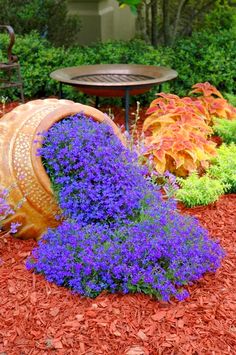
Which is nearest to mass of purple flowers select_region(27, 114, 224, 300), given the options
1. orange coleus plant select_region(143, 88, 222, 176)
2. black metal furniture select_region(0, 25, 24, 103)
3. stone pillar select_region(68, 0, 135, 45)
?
orange coleus plant select_region(143, 88, 222, 176)

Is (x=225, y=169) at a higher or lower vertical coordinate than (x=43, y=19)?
lower

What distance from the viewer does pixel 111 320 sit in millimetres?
2703

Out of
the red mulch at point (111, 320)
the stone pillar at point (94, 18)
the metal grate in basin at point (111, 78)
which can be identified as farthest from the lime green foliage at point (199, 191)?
the stone pillar at point (94, 18)

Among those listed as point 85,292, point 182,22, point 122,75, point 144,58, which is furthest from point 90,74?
point 182,22

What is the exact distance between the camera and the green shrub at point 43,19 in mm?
8422

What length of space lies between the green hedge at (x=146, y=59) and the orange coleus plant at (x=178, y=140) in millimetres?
1621

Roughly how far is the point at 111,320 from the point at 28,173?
1.15m

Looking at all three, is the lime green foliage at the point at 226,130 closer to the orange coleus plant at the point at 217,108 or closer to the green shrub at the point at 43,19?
the orange coleus plant at the point at 217,108

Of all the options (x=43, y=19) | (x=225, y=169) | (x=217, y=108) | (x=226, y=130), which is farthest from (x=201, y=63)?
(x=225, y=169)

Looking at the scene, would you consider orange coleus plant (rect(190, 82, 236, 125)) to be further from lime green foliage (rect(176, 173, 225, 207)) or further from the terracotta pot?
the terracotta pot

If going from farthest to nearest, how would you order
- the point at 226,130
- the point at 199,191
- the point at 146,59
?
1. the point at 146,59
2. the point at 226,130
3. the point at 199,191

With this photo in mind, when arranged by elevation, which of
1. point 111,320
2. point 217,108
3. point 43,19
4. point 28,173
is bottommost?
point 217,108

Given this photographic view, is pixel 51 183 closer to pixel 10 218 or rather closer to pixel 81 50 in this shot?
pixel 10 218

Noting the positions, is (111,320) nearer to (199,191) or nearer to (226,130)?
(199,191)
